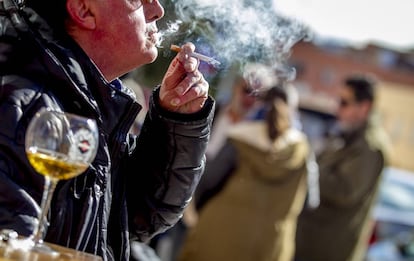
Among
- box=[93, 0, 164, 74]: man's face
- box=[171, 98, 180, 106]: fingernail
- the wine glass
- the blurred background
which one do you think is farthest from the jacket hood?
the wine glass

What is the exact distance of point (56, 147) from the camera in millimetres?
2156

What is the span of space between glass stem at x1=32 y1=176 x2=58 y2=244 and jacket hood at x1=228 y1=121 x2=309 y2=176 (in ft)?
12.7

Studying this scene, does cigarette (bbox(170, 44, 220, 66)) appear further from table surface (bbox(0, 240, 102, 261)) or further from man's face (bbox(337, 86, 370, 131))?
man's face (bbox(337, 86, 370, 131))

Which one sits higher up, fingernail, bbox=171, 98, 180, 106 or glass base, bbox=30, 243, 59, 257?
glass base, bbox=30, 243, 59, 257

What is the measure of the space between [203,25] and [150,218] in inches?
25.3

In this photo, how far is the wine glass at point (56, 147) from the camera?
210 cm

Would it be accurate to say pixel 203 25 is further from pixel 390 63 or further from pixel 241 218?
pixel 390 63

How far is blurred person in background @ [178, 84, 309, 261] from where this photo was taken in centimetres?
607

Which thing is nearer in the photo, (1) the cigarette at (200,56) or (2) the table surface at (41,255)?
(2) the table surface at (41,255)

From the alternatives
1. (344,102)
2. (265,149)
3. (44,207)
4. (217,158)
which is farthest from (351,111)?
(44,207)

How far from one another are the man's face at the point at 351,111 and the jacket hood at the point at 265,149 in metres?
0.67

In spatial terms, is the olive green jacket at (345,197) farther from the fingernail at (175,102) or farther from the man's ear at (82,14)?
the man's ear at (82,14)

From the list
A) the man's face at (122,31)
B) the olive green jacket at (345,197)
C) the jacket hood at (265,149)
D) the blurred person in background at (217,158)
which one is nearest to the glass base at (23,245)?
the man's face at (122,31)

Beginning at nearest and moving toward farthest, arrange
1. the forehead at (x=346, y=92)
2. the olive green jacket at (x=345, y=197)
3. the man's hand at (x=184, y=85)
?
the man's hand at (x=184, y=85)
the olive green jacket at (x=345, y=197)
the forehead at (x=346, y=92)
